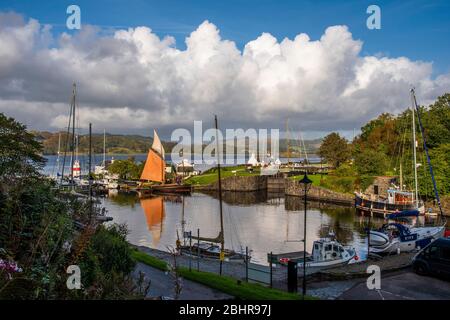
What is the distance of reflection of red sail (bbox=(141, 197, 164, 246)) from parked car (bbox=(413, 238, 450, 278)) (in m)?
25.5

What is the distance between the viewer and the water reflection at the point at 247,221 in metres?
36.7

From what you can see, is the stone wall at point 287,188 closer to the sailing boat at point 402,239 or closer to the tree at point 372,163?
the tree at point 372,163

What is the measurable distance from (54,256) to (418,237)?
27927mm

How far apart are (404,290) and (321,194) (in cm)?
5662

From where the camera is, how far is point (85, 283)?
8.66m

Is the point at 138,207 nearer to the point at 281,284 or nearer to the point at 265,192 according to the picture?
the point at 265,192

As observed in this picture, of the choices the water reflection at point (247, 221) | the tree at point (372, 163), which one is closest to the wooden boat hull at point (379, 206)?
the water reflection at point (247, 221)

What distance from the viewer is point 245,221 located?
4903cm

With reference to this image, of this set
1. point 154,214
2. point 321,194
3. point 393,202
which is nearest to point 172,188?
point 154,214

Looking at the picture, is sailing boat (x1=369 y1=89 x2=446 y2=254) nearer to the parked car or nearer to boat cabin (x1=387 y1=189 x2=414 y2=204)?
the parked car

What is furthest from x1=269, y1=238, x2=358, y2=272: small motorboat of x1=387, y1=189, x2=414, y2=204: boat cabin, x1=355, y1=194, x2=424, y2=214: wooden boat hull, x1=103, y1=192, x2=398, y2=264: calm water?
x1=387, y1=189, x2=414, y2=204: boat cabin

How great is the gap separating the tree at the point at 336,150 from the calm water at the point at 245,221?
2125cm

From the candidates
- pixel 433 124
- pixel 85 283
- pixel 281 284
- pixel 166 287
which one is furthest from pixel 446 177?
pixel 85 283

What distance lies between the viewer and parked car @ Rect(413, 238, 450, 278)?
48.4 feet
